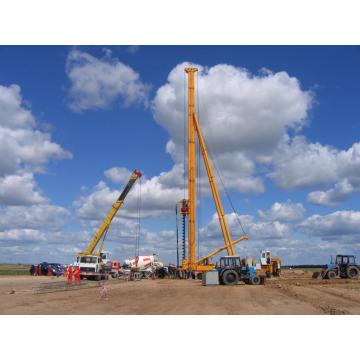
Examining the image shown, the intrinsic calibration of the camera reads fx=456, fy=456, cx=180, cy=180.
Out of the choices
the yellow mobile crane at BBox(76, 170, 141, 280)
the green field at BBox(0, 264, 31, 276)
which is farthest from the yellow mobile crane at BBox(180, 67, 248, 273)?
the green field at BBox(0, 264, 31, 276)

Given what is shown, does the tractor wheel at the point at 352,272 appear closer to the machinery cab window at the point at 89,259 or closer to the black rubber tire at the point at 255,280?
the black rubber tire at the point at 255,280

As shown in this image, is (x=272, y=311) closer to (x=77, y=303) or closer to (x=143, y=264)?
(x=77, y=303)

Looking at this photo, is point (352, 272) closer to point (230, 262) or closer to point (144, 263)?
point (230, 262)

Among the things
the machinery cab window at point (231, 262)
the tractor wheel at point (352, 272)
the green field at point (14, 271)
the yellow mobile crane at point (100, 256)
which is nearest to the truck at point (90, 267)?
the yellow mobile crane at point (100, 256)

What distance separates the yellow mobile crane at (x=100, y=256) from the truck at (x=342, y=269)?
22884mm

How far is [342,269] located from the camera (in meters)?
45.3

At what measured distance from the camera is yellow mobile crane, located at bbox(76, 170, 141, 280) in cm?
4722

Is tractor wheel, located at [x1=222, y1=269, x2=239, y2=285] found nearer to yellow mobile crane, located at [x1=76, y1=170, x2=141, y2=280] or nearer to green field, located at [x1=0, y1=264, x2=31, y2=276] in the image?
yellow mobile crane, located at [x1=76, y1=170, x2=141, y2=280]

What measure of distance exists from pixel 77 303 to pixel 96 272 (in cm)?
2627

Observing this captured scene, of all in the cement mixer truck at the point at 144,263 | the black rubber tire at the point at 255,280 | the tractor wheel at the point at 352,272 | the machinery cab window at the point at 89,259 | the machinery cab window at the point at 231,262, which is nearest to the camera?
the machinery cab window at the point at 231,262

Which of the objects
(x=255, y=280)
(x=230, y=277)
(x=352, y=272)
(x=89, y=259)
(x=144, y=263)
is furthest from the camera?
(x=144, y=263)

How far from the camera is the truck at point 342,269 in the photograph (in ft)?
148

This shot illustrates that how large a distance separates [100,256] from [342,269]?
2675 centimetres

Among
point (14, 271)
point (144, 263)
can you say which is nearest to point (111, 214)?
point (144, 263)
